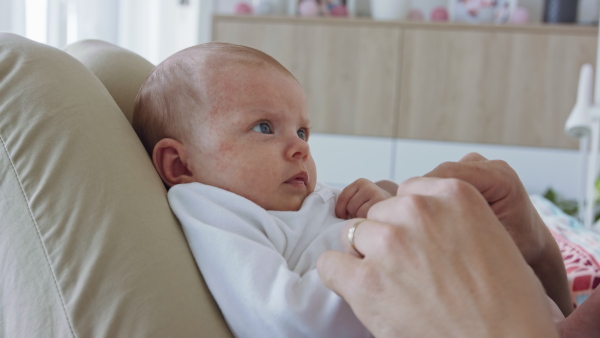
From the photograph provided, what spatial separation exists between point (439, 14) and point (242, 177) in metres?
Result: 4.00

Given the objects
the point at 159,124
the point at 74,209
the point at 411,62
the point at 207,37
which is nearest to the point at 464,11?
the point at 411,62

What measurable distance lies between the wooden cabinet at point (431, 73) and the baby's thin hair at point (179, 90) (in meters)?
3.54

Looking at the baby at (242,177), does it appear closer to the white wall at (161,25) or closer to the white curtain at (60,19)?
the white curtain at (60,19)

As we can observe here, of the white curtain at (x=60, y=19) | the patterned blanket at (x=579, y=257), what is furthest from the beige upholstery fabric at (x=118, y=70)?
the white curtain at (x=60, y=19)

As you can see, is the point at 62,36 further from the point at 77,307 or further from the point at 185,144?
the point at 77,307

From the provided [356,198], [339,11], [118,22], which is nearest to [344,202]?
[356,198]

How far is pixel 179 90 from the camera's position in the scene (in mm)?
1000

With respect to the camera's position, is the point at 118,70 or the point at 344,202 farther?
the point at 118,70

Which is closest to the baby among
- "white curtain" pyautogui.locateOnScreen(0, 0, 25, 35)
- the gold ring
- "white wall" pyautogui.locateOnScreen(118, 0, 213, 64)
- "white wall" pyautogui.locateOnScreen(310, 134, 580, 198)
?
the gold ring

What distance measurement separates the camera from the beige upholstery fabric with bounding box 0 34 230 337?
0.71 metres

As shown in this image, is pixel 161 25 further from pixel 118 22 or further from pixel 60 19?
pixel 60 19

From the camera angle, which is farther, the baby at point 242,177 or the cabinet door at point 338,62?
the cabinet door at point 338,62

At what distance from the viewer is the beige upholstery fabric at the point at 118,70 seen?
1136 millimetres

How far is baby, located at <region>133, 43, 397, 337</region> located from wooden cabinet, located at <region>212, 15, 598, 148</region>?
11.5 ft
